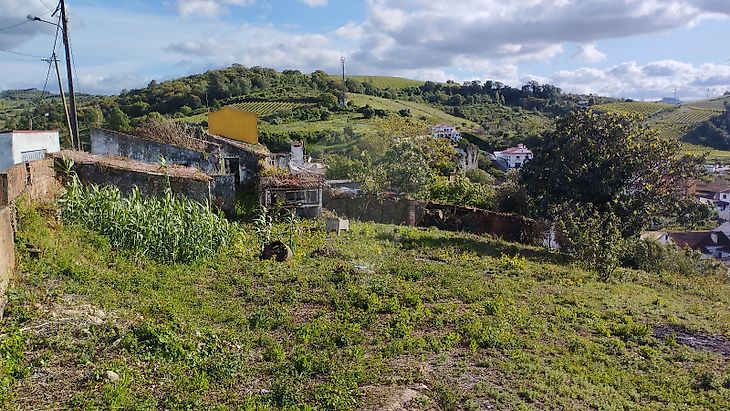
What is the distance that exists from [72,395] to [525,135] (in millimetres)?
66953

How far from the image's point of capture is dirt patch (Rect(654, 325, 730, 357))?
780cm

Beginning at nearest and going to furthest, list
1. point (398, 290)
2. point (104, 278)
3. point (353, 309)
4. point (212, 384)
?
point (212, 384), point (104, 278), point (353, 309), point (398, 290)

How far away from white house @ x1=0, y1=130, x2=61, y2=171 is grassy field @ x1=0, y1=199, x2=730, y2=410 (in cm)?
730

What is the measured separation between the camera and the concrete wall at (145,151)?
53.7 feet

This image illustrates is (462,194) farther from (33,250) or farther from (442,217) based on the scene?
(33,250)

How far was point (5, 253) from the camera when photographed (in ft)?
20.6

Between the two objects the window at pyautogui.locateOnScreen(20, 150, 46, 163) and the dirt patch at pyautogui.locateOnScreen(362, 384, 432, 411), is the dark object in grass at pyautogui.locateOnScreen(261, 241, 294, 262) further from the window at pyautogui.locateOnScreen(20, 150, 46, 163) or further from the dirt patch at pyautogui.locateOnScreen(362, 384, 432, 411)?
the window at pyautogui.locateOnScreen(20, 150, 46, 163)

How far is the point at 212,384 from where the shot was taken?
17.3 ft

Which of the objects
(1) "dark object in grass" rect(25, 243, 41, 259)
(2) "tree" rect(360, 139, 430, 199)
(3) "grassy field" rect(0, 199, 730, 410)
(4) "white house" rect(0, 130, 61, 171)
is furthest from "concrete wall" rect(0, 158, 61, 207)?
(2) "tree" rect(360, 139, 430, 199)

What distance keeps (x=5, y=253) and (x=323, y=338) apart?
393 centimetres

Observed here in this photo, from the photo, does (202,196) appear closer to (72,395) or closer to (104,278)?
(104,278)

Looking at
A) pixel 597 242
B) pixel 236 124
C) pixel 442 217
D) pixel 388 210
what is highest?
pixel 236 124

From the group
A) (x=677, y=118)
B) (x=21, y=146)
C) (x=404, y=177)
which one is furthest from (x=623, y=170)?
(x=677, y=118)

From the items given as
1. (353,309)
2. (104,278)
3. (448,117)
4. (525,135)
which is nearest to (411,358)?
(353,309)
